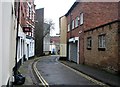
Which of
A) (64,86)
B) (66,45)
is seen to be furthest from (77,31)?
(64,86)

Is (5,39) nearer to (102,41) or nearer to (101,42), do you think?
(102,41)

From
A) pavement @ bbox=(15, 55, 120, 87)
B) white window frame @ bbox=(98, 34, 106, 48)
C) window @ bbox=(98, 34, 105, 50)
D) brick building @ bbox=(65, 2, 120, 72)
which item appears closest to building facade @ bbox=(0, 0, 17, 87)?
pavement @ bbox=(15, 55, 120, 87)

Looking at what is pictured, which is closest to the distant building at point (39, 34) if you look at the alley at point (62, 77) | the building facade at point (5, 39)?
the alley at point (62, 77)

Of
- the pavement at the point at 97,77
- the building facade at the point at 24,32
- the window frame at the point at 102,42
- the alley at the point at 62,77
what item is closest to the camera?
the pavement at the point at 97,77

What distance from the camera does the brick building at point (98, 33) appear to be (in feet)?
60.3

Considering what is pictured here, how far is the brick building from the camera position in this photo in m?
18.4

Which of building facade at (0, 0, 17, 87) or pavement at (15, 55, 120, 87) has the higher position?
building facade at (0, 0, 17, 87)

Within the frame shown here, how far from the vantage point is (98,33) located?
22.0 metres

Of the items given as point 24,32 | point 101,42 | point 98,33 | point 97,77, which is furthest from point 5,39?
point 24,32

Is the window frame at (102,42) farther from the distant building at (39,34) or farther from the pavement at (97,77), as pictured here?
the distant building at (39,34)

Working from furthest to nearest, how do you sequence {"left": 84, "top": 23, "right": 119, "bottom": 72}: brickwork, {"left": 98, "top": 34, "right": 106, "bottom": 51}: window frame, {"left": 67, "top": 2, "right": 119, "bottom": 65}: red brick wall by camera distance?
{"left": 67, "top": 2, "right": 119, "bottom": 65}: red brick wall
{"left": 98, "top": 34, "right": 106, "bottom": 51}: window frame
{"left": 84, "top": 23, "right": 119, "bottom": 72}: brickwork

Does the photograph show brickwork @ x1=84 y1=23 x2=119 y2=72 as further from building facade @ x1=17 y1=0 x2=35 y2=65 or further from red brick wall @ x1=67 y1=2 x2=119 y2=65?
building facade @ x1=17 y1=0 x2=35 y2=65

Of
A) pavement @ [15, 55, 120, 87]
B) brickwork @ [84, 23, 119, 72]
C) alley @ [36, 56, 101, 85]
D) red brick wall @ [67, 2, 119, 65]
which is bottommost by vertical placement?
alley @ [36, 56, 101, 85]

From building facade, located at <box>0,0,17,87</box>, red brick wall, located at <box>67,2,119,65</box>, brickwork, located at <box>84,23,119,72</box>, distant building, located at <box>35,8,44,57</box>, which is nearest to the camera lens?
building facade, located at <box>0,0,17,87</box>
